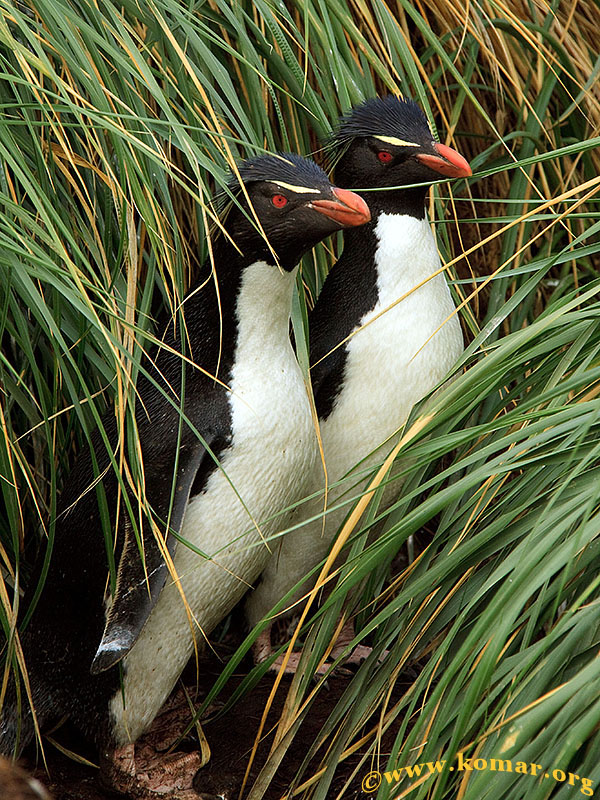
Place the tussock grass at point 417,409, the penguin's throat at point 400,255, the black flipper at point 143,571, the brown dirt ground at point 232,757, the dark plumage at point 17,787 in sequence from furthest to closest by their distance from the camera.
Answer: the penguin's throat at point 400,255 < the brown dirt ground at point 232,757 < the black flipper at point 143,571 < the tussock grass at point 417,409 < the dark plumage at point 17,787

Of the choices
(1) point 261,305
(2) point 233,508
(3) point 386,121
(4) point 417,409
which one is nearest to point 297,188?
(1) point 261,305

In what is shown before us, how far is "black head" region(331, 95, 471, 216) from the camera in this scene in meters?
2.01

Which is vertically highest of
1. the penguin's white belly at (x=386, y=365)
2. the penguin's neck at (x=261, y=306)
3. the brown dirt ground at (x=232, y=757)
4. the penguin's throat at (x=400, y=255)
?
the penguin's neck at (x=261, y=306)

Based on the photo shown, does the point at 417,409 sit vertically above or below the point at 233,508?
above

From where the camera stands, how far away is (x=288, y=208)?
1784 mm

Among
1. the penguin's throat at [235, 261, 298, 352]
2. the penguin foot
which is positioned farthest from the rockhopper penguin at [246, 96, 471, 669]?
the penguin foot

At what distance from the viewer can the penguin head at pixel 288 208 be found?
5.79ft

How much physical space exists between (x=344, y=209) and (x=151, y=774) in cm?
107

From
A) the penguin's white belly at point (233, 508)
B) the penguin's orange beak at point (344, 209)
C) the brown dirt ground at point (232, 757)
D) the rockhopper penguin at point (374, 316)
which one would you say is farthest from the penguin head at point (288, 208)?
the brown dirt ground at point (232, 757)

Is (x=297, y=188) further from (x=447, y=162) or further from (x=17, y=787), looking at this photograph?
(x=17, y=787)

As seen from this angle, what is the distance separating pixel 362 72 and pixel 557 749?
1.53 meters

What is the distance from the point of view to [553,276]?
273cm

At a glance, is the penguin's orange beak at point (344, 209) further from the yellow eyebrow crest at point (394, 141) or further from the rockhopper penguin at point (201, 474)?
the yellow eyebrow crest at point (394, 141)

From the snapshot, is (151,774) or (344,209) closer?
(344,209)
